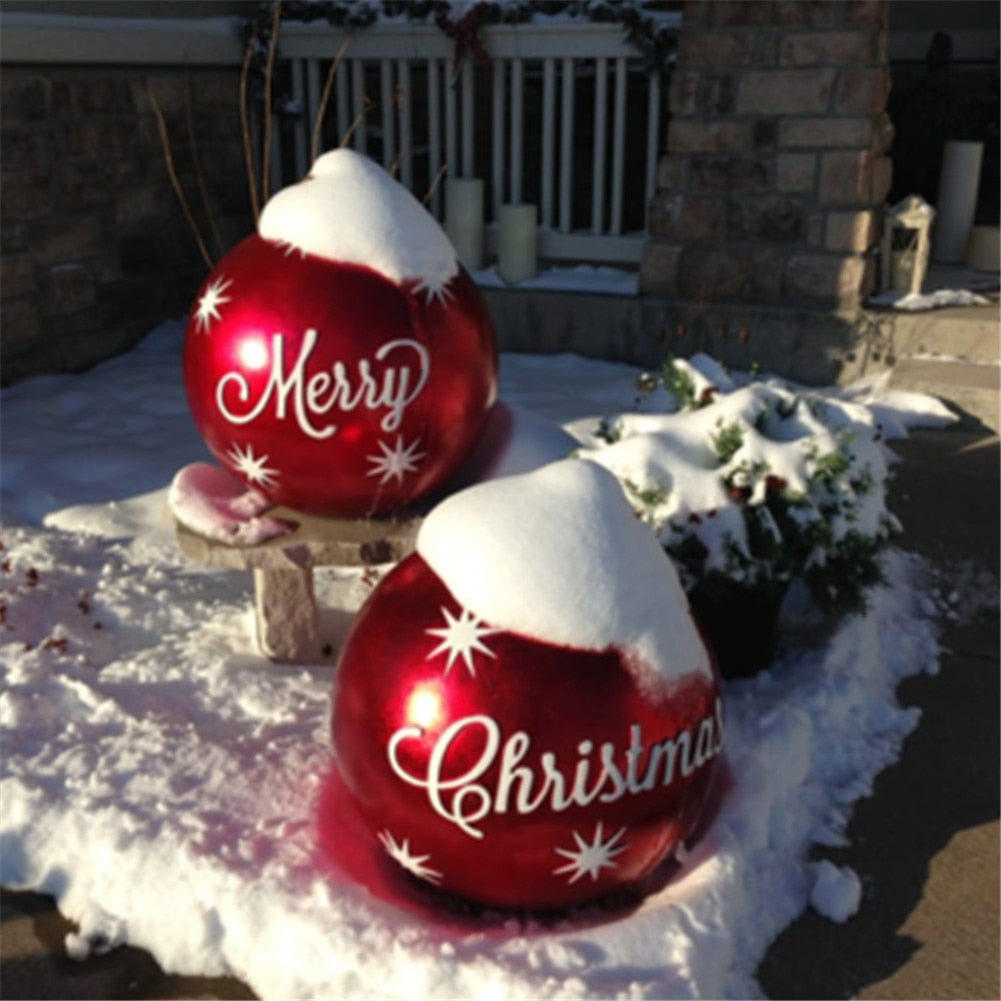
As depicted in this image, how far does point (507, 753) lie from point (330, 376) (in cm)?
114

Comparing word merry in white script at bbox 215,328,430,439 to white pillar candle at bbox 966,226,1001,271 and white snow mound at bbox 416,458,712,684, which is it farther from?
white pillar candle at bbox 966,226,1001,271

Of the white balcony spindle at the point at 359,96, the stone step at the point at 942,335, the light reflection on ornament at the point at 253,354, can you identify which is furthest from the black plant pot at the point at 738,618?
the white balcony spindle at the point at 359,96

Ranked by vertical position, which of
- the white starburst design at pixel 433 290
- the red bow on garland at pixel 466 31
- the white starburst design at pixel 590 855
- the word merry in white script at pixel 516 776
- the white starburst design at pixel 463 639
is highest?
the red bow on garland at pixel 466 31

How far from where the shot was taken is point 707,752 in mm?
2408

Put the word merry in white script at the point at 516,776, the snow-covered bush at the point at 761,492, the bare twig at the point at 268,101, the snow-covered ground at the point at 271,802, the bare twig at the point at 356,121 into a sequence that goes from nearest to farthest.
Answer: the word merry in white script at the point at 516,776
the snow-covered ground at the point at 271,802
the snow-covered bush at the point at 761,492
the bare twig at the point at 268,101
the bare twig at the point at 356,121

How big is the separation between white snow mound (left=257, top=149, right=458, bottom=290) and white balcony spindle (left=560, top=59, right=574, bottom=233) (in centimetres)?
436

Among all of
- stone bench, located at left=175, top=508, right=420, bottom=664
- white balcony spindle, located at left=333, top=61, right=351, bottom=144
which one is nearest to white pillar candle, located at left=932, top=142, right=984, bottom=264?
white balcony spindle, located at left=333, top=61, right=351, bottom=144

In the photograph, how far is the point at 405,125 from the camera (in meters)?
7.59

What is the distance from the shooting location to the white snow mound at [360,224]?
2975 mm

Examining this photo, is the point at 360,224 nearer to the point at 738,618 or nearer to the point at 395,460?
the point at 395,460

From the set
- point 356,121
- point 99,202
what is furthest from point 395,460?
point 99,202

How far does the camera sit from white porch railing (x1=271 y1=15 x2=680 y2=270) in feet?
23.5

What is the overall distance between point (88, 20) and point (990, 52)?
6.69m

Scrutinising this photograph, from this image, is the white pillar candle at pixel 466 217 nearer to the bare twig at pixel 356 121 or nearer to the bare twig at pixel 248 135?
the bare twig at pixel 356 121
